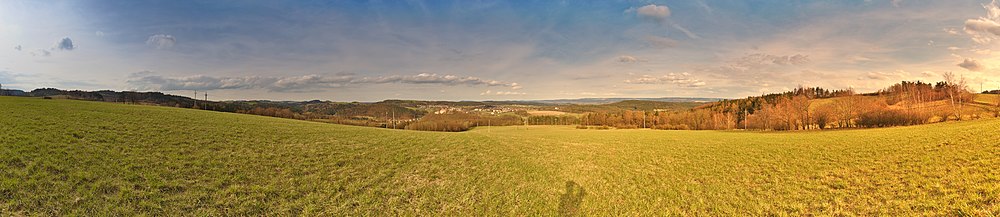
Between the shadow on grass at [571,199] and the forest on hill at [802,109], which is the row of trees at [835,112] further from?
the shadow on grass at [571,199]

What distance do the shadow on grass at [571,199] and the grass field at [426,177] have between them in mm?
104

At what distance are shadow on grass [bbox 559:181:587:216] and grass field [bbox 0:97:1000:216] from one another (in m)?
0.10

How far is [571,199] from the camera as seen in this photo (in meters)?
17.0

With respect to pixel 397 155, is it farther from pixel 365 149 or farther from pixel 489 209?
pixel 489 209

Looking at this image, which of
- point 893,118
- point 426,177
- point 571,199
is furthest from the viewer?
point 893,118

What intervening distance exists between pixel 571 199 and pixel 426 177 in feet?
23.2

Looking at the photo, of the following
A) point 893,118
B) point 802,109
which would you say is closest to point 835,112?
point 802,109

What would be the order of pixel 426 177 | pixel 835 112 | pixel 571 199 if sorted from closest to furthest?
pixel 571 199 → pixel 426 177 → pixel 835 112

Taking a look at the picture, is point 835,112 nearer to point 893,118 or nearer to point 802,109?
point 802,109

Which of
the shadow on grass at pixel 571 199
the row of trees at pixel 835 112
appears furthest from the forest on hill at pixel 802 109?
the shadow on grass at pixel 571 199

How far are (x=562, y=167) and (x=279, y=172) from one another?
14903 millimetres

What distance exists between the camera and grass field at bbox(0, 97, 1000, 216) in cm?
1336

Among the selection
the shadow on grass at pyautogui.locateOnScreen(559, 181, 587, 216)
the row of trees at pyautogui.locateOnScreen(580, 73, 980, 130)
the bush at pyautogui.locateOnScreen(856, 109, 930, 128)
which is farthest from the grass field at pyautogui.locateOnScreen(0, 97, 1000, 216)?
the row of trees at pyautogui.locateOnScreen(580, 73, 980, 130)

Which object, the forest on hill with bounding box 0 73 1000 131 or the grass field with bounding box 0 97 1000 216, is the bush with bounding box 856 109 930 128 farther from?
the grass field with bounding box 0 97 1000 216
